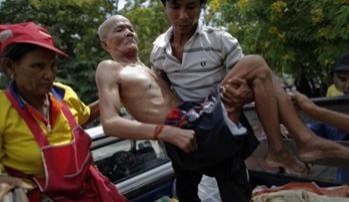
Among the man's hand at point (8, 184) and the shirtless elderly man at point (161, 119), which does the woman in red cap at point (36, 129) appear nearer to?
the man's hand at point (8, 184)

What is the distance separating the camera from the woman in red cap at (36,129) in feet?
5.91

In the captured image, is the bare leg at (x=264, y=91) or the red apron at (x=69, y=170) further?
the bare leg at (x=264, y=91)

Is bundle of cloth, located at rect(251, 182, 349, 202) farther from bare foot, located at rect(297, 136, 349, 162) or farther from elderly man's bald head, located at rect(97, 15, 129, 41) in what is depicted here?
elderly man's bald head, located at rect(97, 15, 129, 41)

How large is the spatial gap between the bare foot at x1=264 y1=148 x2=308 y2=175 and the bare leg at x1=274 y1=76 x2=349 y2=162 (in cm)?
5

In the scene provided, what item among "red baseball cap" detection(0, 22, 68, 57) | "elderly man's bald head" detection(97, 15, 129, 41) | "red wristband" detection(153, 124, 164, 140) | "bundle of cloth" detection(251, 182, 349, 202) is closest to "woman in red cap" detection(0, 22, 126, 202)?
"red baseball cap" detection(0, 22, 68, 57)

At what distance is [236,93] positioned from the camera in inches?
74.8

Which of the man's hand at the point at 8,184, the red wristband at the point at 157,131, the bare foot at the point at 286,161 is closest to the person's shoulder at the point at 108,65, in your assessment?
the red wristband at the point at 157,131

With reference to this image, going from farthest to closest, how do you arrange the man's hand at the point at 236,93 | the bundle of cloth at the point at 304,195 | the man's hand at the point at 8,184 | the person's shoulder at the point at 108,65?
the person's shoulder at the point at 108,65 < the man's hand at the point at 236,93 < the bundle of cloth at the point at 304,195 < the man's hand at the point at 8,184

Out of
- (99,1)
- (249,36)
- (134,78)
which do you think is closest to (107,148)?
(134,78)

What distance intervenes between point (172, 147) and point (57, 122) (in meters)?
0.51

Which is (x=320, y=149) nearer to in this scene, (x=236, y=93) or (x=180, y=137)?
(x=236, y=93)

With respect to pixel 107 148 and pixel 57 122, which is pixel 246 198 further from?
pixel 107 148

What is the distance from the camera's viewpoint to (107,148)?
3012 mm

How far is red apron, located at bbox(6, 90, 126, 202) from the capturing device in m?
1.82
